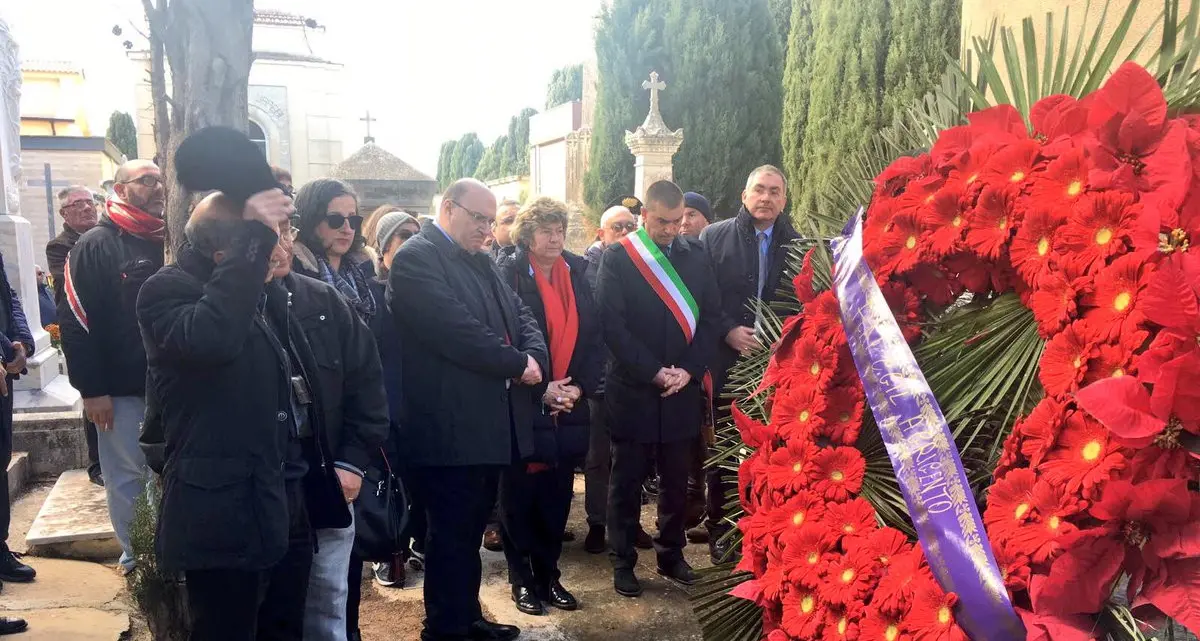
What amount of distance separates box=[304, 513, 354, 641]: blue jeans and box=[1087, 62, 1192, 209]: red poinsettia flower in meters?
2.22

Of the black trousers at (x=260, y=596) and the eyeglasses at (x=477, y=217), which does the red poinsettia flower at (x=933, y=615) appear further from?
the eyeglasses at (x=477, y=217)

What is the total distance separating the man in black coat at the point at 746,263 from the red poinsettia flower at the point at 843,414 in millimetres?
2357

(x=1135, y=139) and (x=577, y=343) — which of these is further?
(x=577, y=343)

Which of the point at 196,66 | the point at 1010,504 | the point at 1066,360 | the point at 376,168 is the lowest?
the point at 1010,504

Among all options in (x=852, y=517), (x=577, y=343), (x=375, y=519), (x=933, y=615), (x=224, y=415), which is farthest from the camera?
(x=577, y=343)

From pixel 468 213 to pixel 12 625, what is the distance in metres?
2.28

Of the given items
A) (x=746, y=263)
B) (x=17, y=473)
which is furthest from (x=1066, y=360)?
(x=17, y=473)

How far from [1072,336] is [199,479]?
77.2 inches

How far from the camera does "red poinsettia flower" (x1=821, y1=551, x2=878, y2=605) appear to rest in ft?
5.60

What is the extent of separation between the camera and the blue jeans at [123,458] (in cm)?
386

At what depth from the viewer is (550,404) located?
12.2ft

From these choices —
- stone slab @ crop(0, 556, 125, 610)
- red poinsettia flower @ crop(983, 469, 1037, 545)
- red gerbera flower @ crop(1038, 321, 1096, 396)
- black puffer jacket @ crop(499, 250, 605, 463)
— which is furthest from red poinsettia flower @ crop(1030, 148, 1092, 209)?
stone slab @ crop(0, 556, 125, 610)

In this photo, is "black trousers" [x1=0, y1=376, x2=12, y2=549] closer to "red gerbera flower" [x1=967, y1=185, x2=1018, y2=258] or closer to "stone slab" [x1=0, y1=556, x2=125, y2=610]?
"stone slab" [x1=0, y1=556, x2=125, y2=610]

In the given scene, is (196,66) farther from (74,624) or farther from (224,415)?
(74,624)
